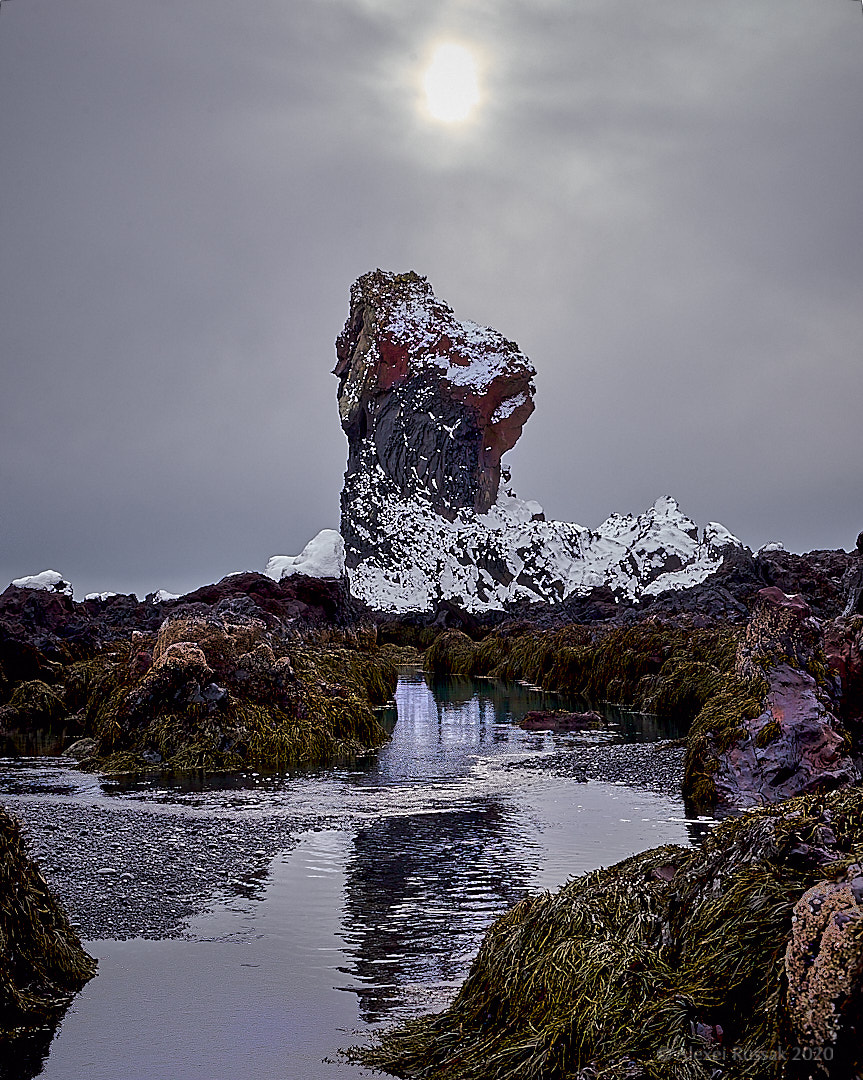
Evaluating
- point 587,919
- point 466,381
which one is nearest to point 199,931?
point 587,919

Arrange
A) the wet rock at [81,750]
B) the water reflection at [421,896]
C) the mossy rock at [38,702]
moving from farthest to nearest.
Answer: the mossy rock at [38,702], the wet rock at [81,750], the water reflection at [421,896]

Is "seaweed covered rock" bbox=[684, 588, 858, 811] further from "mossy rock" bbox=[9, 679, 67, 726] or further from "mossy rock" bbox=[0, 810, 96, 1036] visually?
"mossy rock" bbox=[9, 679, 67, 726]

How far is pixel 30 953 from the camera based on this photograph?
4.93 m

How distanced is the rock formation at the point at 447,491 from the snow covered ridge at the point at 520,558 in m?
0.14

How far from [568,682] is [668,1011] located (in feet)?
78.8

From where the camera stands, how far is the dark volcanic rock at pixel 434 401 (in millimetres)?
103562

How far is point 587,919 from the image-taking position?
4.32 meters

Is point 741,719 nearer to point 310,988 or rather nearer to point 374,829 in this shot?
point 374,829

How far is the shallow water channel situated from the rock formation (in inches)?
2394

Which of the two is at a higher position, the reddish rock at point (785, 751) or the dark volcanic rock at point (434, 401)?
the dark volcanic rock at point (434, 401)

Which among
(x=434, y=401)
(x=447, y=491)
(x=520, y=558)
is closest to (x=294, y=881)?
(x=520, y=558)

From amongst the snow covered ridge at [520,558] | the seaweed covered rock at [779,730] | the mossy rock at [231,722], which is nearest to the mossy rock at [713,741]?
the seaweed covered rock at [779,730]

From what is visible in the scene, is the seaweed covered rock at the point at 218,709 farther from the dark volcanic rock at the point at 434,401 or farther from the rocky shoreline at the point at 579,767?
the dark volcanic rock at the point at 434,401

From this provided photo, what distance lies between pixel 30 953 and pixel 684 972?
3.01 metres
